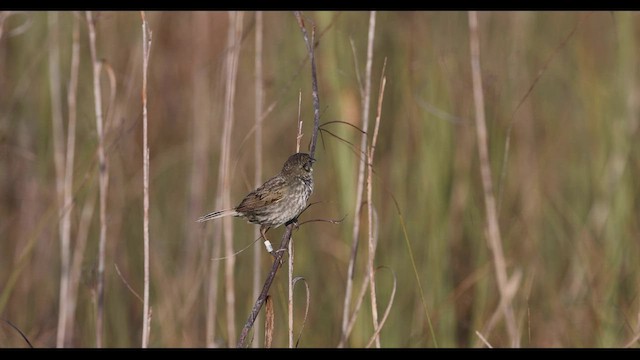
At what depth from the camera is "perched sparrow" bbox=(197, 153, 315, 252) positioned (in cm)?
250

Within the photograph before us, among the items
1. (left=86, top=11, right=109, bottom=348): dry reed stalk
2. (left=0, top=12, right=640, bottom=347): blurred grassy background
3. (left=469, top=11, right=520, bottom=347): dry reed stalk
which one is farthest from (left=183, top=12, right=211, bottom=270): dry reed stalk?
(left=469, top=11, right=520, bottom=347): dry reed stalk

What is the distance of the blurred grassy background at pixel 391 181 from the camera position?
355 centimetres

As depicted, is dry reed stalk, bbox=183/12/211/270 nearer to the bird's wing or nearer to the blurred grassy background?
the blurred grassy background

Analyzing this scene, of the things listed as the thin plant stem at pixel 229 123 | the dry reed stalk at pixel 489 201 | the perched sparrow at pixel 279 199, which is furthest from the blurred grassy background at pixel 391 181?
the perched sparrow at pixel 279 199

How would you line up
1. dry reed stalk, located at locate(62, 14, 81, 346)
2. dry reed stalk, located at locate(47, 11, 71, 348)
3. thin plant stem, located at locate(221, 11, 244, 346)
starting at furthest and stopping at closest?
dry reed stalk, located at locate(47, 11, 71, 348), dry reed stalk, located at locate(62, 14, 81, 346), thin plant stem, located at locate(221, 11, 244, 346)

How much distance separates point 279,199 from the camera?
253cm

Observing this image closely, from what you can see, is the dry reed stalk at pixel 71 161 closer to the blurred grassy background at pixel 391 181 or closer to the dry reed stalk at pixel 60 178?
the dry reed stalk at pixel 60 178

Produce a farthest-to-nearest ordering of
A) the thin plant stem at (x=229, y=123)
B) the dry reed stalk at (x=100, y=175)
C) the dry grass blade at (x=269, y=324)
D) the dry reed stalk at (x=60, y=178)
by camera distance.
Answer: the dry reed stalk at (x=60, y=178), the thin plant stem at (x=229, y=123), the dry reed stalk at (x=100, y=175), the dry grass blade at (x=269, y=324)

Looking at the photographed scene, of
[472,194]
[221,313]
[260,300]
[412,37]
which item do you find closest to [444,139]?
[472,194]

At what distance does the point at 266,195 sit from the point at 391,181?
1395mm

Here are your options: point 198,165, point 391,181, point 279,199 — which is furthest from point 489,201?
point 198,165

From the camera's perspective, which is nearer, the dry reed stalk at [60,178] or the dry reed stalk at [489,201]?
the dry reed stalk at [489,201]

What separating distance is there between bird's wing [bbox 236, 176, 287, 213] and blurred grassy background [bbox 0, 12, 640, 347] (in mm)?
713
